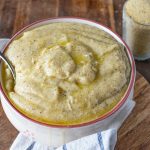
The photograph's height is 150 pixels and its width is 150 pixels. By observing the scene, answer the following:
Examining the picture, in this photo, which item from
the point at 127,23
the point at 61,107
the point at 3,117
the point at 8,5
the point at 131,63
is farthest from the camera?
the point at 8,5

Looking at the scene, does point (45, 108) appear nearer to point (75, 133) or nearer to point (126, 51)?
point (75, 133)

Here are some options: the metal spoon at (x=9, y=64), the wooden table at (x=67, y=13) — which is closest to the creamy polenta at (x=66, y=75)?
the metal spoon at (x=9, y=64)

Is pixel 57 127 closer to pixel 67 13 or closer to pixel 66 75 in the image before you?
pixel 66 75

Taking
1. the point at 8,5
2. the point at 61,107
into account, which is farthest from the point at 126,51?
the point at 8,5

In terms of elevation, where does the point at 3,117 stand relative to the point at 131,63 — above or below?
below

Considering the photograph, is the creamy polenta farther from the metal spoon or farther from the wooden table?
the wooden table

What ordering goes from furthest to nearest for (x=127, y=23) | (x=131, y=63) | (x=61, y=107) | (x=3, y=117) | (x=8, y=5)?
1. (x=8, y=5)
2. (x=127, y=23)
3. (x=3, y=117)
4. (x=131, y=63)
5. (x=61, y=107)

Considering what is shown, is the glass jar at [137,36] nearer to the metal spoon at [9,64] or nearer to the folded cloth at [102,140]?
the folded cloth at [102,140]

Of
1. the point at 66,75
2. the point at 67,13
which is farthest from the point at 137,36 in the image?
the point at 66,75
